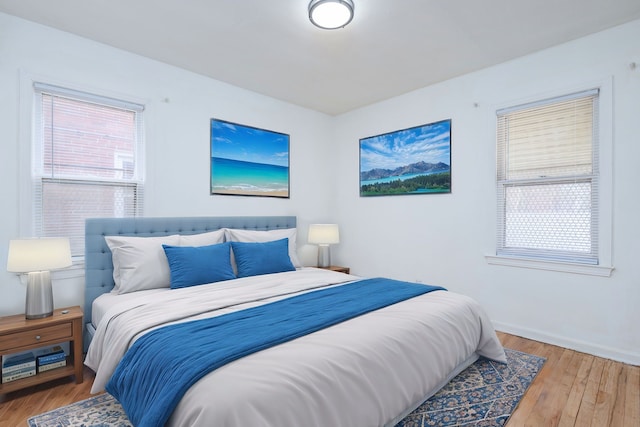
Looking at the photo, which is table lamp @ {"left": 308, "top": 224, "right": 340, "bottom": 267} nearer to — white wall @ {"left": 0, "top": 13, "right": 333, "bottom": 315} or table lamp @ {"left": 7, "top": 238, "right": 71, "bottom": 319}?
white wall @ {"left": 0, "top": 13, "right": 333, "bottom": 315}

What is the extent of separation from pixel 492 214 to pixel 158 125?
3.38 metres

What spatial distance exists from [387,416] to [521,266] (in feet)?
7.31

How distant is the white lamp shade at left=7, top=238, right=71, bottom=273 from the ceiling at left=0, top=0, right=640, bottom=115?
5.47ft

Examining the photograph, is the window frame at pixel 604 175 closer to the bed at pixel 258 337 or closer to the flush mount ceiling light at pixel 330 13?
the bed at pixel 258 337

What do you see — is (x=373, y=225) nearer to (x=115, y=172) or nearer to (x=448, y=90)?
(x=448, y=90)

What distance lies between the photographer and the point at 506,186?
10.7 feet

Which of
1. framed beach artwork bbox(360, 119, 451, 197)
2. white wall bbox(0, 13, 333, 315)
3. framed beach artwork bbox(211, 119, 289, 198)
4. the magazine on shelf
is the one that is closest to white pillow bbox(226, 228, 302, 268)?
white wall bbox(0, 13, 333, 315)

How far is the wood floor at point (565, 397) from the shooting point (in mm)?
1910

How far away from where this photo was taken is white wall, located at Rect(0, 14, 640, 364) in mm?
2547

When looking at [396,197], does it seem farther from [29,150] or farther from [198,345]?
[29,150]

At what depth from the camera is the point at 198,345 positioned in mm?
1517

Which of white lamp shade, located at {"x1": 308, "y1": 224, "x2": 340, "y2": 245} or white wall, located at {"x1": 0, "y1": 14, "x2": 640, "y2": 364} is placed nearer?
white wall, located at {"x1": 0, "y1": 14, "x2": 640, "y2": 364}

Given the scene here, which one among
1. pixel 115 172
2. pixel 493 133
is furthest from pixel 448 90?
pixel 115 172

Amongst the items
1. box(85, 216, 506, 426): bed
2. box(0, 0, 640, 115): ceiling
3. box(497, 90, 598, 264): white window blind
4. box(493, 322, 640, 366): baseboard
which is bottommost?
box(493, 322, 640, 366): baseboard
